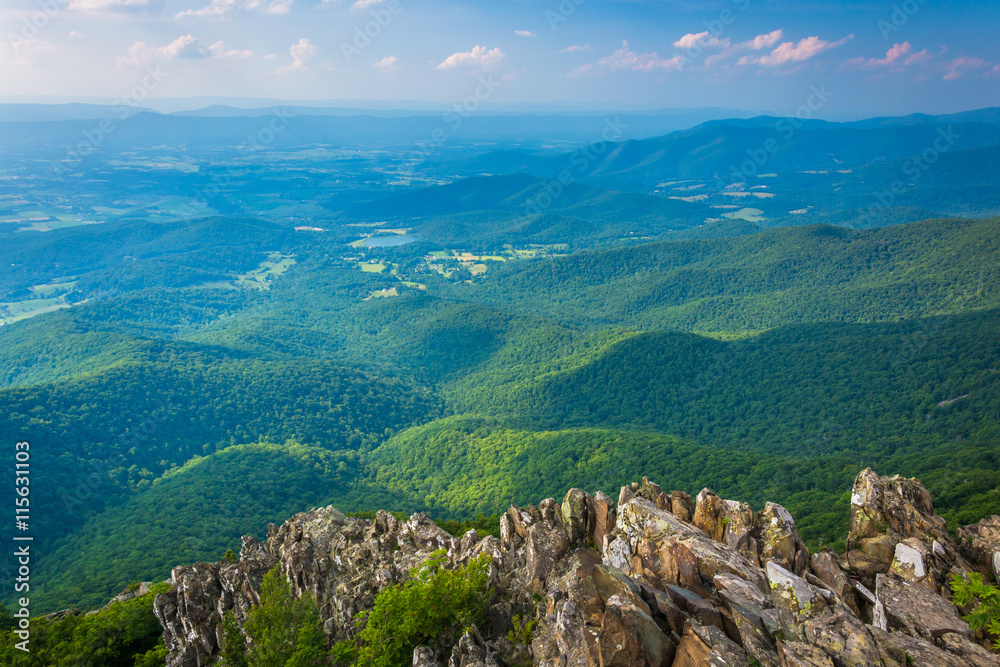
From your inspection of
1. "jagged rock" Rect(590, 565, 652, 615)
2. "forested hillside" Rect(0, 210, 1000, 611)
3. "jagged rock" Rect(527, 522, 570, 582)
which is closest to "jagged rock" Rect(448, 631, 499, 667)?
"jagged rock" Rect(527, 522, 570, 582)

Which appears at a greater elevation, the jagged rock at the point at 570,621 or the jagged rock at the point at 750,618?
the jagged rock at the point at 750,618

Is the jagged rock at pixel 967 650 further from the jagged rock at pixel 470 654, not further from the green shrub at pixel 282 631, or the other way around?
the green shrub at pixel 282 631

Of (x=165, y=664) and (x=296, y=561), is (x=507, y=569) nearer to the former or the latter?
(x=296, y=561)

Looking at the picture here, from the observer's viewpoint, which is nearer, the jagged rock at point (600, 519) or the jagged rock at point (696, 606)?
the jagged rock at point (696, 606)

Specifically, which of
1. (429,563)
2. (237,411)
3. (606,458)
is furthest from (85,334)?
(429,563)

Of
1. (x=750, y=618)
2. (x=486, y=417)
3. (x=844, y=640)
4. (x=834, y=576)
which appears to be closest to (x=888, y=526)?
(x=834, y=576)

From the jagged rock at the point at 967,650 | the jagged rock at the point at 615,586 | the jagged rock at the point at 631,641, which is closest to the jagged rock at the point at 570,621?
the jagged rock at the point at 615,586

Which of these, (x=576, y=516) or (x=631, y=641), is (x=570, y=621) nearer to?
(x=631, y=641)
